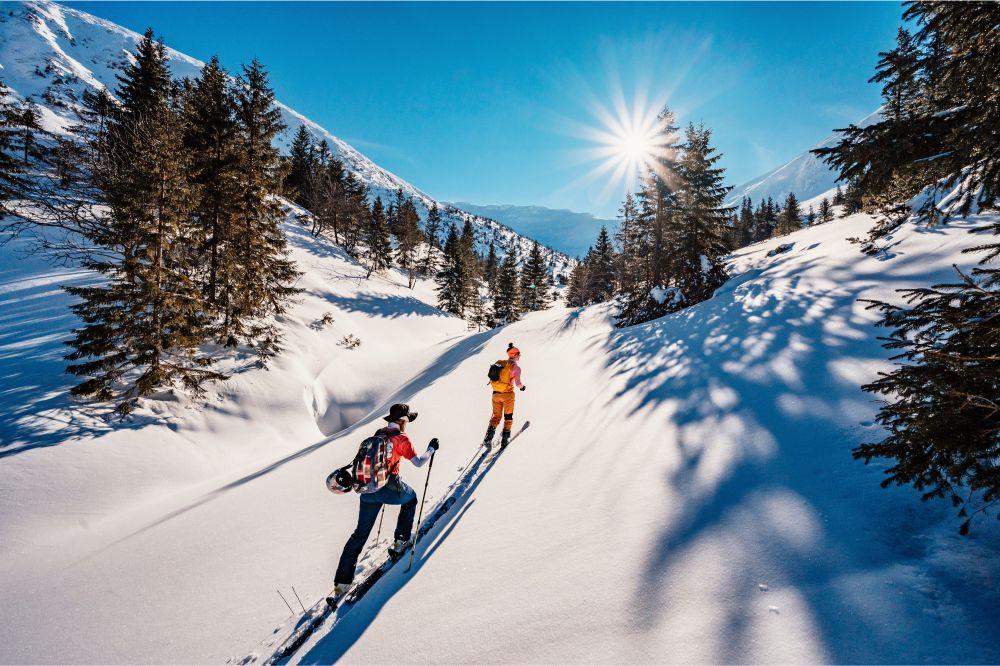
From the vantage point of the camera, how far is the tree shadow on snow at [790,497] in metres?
2.44

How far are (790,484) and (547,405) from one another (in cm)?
640

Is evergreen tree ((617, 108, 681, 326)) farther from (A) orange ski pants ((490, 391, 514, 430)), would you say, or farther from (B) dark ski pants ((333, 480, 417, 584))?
(B) dark ski pants ((333, 480, 417, 584))

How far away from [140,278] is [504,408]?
39.3 feet

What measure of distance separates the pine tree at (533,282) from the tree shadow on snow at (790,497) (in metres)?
40.0

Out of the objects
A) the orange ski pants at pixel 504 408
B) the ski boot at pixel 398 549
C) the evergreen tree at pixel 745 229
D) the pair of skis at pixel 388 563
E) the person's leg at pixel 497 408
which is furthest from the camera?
the evergreen tree at pixel 745 229

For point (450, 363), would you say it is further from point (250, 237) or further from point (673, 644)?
point (673, 644)

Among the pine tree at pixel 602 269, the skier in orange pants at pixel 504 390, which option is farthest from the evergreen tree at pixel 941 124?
the pine tree at pixel 602 269

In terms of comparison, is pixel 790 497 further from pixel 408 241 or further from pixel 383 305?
pixel 408 241

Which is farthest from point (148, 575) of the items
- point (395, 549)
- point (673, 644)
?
point (673, 644)

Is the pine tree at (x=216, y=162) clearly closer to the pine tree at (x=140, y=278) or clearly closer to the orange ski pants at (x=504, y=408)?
the pine tree at (x=140, y=278)

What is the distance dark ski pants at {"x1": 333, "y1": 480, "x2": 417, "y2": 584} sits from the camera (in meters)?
4.66

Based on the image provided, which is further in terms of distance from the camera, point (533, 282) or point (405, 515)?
point (533, 282)

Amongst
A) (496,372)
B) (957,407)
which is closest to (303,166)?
(496,372)

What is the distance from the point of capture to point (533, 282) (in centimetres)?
5522
